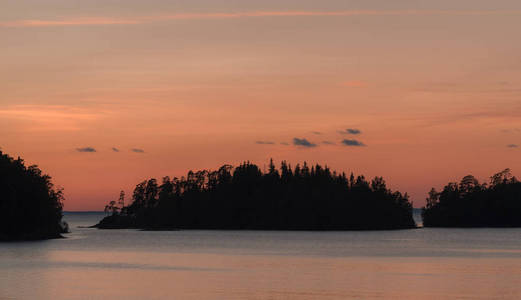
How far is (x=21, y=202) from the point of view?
157m

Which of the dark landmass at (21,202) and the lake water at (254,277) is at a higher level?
the dark landmass at (21,202)

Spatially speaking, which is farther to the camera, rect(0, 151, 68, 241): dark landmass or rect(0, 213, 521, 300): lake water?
rect(0, 151, 68, 241): dark landmass

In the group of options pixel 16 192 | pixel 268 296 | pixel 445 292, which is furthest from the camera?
pixel 16 192

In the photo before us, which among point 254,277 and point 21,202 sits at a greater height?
point 21,202

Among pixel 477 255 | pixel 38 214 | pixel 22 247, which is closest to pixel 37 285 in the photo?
pixel 22 247

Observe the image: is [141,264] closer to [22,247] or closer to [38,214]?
[22,247]

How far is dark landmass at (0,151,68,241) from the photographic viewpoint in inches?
6088

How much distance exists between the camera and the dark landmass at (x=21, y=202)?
6088 inches

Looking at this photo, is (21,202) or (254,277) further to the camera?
(21,202)

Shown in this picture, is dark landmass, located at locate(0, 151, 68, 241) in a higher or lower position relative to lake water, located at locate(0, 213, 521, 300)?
higher

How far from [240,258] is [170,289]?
49853 mm

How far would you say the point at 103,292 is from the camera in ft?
223

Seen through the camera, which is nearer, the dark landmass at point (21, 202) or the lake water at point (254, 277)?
the lake water at point (254, 277)

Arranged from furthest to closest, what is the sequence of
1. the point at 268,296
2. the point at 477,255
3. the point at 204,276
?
the point at 477,255
the point at 204,276
the point at 268,296
